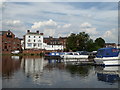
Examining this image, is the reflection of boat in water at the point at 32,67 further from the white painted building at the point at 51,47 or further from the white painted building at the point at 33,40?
the white painted building at the point at 51,47

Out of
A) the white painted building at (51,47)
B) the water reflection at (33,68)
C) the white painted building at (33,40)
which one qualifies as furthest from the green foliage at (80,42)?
the water reflection at (33,68)

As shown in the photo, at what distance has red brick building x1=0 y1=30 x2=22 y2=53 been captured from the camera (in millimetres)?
118688

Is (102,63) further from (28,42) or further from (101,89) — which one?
(28,42)

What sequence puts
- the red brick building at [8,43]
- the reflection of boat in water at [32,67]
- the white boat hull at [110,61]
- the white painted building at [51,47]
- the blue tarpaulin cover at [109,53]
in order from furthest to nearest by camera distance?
the white painted building at [51,47] → the red brick building at [8,43] → the blue tarpaulin cover at [109,53] → the white boat hull at [110,61] → the reflection of boat in water at [32,67]

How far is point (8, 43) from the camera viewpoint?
12119cm

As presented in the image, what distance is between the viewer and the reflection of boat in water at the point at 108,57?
4372cm

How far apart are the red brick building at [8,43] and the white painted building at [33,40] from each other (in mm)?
6700

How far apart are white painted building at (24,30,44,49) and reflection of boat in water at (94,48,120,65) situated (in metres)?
78.9

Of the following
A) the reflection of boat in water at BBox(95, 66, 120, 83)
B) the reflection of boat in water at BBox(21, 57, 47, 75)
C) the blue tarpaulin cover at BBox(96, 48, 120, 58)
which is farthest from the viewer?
the blue tarpaulin cover at BBox(96, 48, 120, 58)

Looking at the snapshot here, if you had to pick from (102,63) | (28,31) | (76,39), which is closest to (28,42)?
(28,31)

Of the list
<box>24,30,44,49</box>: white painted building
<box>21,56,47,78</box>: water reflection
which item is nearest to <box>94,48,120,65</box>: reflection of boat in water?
<box>21,56,47,78</box>: water reflection

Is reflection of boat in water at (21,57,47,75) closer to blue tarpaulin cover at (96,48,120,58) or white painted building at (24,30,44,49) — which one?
blue tarpaulin cover at (96,48,120,58)

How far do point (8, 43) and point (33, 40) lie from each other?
588 inches

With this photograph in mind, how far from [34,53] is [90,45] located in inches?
1268
